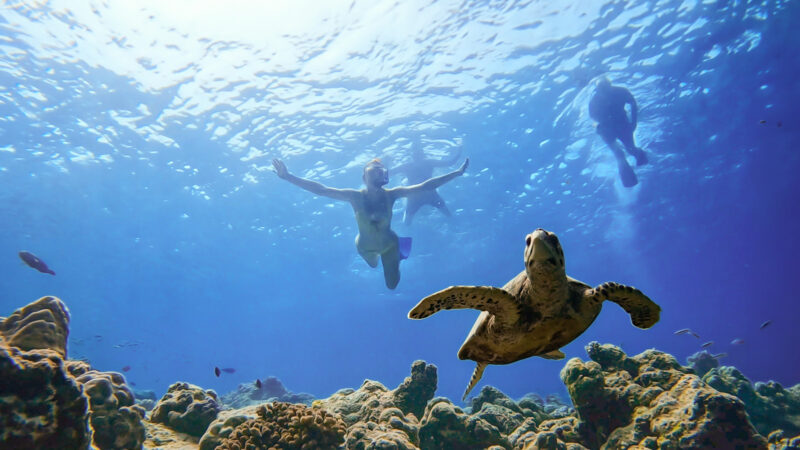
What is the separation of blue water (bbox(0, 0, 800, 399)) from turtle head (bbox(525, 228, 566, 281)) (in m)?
12.6

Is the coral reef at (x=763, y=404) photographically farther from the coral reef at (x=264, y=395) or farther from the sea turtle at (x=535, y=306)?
the coral reef at (x=264, y=395)

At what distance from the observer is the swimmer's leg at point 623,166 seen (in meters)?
18.2

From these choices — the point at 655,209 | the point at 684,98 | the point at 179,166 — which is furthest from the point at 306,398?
the point at 655,209

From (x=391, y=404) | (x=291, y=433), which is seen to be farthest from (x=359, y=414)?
(x=291, y=433)

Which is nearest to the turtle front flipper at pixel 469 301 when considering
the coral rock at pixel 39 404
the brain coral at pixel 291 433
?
the brain coral at pixel 291 433

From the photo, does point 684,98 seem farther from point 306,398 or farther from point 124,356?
point 124,356

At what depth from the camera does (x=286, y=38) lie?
13492mm

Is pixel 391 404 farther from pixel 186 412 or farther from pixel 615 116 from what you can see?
pixel 615 116

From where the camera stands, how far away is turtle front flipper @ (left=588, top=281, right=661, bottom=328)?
9.02ft

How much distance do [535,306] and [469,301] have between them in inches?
24.9

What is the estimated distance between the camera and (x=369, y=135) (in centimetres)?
1872

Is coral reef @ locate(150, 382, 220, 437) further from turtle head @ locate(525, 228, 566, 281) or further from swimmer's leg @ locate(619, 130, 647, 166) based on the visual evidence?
swimmer's leg @ locate(619, 130, 647, 166)

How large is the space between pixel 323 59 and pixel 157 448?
1389 centimetres

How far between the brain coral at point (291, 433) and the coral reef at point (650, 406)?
3.32m
